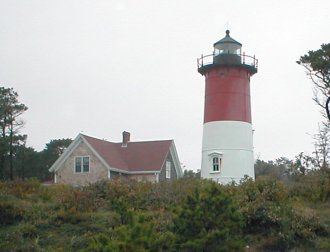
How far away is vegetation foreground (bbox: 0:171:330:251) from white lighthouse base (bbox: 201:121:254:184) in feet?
36.1

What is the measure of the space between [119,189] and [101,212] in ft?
5.46

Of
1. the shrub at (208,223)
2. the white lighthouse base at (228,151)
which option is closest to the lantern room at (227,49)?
the white lighthouse base at (228,151)

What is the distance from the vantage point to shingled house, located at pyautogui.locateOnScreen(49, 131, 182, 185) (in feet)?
122

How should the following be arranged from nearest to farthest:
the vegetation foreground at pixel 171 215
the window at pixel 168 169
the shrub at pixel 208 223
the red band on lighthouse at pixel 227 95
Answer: the shrub at pixel 208 223, the vegetation foreground at pixel 171 215, the red band on lighthouse at pixel 227 95, the window at pixel 168 169

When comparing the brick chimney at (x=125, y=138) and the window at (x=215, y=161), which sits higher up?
the brick chimney at (x=125, y=138)

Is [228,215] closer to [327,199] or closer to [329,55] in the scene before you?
[327,199]

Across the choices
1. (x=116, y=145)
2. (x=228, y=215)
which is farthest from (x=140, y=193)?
(x=116, y=145)

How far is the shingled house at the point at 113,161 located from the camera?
3706 cm

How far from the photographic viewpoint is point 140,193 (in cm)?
1931

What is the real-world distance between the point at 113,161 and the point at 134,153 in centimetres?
277

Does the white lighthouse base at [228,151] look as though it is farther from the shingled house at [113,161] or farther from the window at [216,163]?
the shingled house at [113,161]

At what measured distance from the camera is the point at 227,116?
107ft

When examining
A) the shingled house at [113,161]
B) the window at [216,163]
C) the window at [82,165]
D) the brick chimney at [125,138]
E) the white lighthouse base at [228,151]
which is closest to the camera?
the white lighthouse base at [228,151]

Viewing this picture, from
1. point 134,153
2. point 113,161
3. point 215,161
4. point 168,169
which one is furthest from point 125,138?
point 215,161
